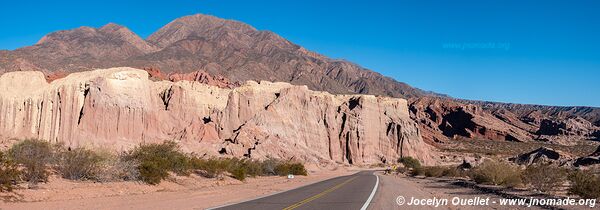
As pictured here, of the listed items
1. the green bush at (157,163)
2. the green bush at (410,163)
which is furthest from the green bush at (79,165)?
the green bush at (410,163)

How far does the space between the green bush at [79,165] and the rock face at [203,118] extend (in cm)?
3856

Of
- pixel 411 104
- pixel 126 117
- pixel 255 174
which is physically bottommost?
pixel 255 174

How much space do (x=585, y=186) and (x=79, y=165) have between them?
23.0 meters

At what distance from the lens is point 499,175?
1203 inches

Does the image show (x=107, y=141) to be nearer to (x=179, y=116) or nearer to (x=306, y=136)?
(x=179, y=116)

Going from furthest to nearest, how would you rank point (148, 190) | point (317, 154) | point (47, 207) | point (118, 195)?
point (317, 154)
point (148, 190)
point (118, 195)
point (47, 207)

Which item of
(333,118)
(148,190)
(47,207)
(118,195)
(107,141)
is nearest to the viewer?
(47,207)

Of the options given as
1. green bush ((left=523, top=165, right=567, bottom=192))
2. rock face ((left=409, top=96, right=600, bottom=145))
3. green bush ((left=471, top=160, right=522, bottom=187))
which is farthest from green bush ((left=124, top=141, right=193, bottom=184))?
rock face ((left=409, top=96, right=600, bottom=145))

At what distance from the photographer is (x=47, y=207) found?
16.5 meters

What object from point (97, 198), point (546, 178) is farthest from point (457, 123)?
point (97, 198)

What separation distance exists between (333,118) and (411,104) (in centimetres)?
7939

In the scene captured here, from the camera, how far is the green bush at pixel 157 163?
26723 mm

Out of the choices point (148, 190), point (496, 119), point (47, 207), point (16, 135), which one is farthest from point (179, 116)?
point (496, 119)

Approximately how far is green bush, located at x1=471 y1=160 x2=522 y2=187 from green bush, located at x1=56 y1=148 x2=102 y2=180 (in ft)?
75.0
